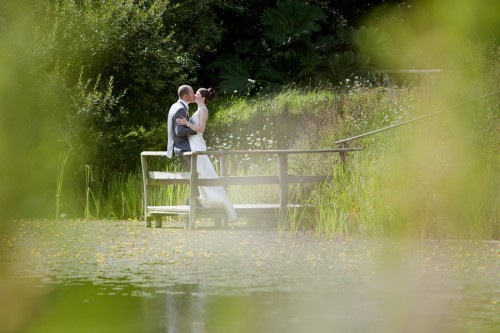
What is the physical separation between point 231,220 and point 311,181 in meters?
1.21

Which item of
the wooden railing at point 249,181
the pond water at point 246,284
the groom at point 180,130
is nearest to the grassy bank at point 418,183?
the wooden railing at point 249,181

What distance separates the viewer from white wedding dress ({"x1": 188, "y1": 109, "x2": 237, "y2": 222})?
1452 centimetres

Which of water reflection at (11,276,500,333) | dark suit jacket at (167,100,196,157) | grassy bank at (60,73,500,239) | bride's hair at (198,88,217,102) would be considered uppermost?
bride's hair at (198,88,217,102)

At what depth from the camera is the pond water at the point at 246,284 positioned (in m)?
6.43

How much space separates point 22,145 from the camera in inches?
690

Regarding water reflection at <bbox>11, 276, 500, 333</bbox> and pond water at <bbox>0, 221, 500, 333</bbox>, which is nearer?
water reflection at <bbox>11, 276, 500, 333</bbox>

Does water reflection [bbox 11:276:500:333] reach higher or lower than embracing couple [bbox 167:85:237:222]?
lower

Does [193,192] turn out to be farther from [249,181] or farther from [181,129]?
[181,129]

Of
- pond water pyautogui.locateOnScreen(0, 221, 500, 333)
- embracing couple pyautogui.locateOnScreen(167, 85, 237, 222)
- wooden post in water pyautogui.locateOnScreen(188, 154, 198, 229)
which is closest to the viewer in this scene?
pond water pyautogui.locateOnScreen(0, 221, 500, 333)

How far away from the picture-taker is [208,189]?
14781 millimetres

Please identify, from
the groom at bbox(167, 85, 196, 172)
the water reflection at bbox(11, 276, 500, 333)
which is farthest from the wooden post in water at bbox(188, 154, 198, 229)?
the water reflection at bbox(11, 276, 500, 333)

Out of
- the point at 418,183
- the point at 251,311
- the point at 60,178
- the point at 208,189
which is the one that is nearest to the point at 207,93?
the point at 208,189

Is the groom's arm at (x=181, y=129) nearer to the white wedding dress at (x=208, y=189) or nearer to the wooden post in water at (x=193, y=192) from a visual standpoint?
the white wedding dress at (x=208, y=189)

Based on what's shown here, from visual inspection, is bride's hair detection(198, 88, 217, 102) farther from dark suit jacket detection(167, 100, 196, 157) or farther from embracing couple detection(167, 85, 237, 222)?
dark suit jacket detection(167, 100, 196, 157)
